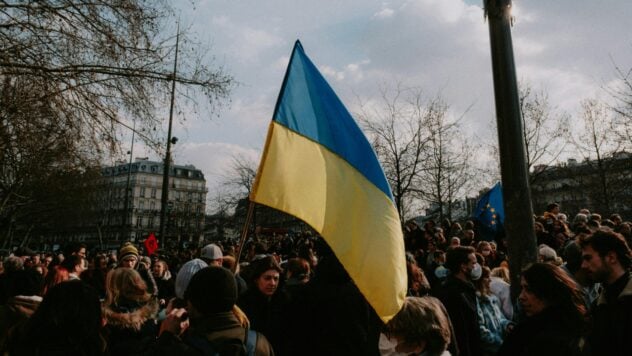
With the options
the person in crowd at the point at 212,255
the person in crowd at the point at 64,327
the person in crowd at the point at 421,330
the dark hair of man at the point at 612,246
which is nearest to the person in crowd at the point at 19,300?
the person in crowd at the point at 64,327

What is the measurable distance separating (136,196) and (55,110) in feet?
350

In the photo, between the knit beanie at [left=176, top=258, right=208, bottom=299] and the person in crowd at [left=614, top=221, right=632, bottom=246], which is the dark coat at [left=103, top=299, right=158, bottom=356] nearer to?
the knit beanie at [left=176, top=258, right=208, bottom=299]

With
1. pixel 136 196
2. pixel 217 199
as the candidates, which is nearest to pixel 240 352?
pixel 217 199

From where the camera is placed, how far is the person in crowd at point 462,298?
4.09m

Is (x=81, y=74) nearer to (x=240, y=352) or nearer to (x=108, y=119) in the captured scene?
(x=108, y=119)

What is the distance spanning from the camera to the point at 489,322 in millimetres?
4457

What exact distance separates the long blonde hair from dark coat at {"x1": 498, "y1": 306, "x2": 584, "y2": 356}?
2.70 metres

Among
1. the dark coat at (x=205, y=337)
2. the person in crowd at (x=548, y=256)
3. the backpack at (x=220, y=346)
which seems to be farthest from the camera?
the person in crowd at (x=548, y=256)

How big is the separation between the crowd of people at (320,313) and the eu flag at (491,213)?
5.66 m

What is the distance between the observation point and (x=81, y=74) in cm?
859

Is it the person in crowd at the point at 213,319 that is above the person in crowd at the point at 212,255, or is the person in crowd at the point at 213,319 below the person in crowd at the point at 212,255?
below

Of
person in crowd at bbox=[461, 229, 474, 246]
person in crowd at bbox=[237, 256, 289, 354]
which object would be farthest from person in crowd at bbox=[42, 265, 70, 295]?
person in crowd at bbox=[461, 229, 474, 246]

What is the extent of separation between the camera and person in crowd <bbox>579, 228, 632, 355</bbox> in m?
2.75

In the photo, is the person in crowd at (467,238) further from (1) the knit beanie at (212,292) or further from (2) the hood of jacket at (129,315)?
(1) the knit beanie at (212,292)
